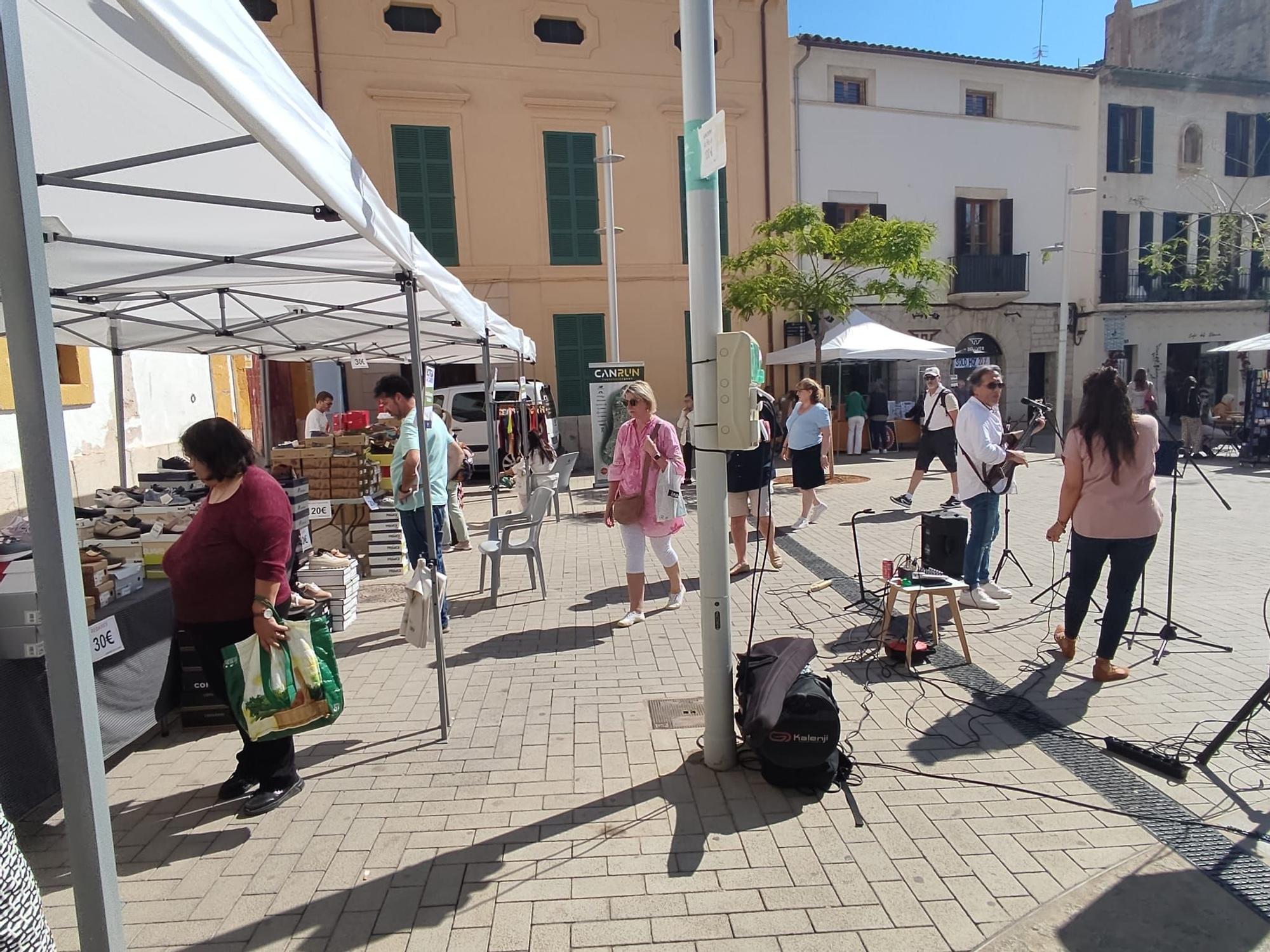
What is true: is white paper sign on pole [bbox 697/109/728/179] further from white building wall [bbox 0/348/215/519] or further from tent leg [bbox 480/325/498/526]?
white building wall [bbox 0/348/215/519]

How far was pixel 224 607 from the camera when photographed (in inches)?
122

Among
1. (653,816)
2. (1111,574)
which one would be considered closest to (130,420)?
(653,816)

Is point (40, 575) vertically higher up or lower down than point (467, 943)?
higher up

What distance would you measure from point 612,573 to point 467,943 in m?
4.71

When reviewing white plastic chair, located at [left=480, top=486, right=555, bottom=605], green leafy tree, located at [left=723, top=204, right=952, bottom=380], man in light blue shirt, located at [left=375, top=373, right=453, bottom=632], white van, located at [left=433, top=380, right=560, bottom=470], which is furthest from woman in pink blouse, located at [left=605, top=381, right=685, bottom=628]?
white van, located at [left=433, top=380, right=560, bottom=470]

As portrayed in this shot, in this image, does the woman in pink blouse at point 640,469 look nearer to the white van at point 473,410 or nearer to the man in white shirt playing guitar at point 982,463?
the man in white shirt playing guitar at point 982,463

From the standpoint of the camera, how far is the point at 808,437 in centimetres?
807

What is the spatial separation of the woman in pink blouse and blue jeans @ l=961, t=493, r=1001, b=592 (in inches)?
86.0

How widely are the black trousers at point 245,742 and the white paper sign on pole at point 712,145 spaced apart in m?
2.69

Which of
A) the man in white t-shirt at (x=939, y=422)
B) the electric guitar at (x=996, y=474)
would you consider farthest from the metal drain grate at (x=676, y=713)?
the man in white t-shirt at (x=939, y=422)

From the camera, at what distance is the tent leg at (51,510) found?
1.40 meters

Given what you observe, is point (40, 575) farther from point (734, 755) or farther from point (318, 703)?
point (734, 755)

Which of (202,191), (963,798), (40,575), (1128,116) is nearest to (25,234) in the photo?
(40,575)

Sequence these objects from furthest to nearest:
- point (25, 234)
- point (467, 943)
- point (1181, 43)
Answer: point (1181, 43) → point (467, 943) → point (25, 234)
